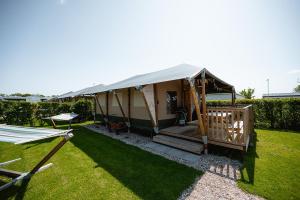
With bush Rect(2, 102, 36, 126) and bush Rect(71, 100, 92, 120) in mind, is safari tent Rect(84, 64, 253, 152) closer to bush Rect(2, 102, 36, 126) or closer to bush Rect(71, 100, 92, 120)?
bush Rect(71, 100, 92, 120)

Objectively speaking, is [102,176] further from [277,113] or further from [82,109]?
[82,109]

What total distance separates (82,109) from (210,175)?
1291 centimetres

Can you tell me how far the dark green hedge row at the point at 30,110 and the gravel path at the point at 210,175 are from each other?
10.3m

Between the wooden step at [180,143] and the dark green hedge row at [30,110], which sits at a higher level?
the dark green hedge row at [30,110]

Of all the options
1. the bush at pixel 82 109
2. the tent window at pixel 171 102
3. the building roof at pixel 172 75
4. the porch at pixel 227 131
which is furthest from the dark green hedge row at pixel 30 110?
the porch at pixel 227 131

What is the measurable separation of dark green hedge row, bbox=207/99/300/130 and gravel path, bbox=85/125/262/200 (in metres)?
7.07

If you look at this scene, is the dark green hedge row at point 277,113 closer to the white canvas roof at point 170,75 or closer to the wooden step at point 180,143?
the white canvas roof at point 170,75

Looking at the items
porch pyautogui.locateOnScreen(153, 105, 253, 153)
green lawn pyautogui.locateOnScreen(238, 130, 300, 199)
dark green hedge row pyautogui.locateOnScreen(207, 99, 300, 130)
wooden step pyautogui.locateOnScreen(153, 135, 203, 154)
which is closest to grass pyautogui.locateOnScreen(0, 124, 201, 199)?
wooden step pyautogui.locateOnScreen(153, 135, 203, 154)

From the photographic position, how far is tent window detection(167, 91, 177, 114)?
7.96m

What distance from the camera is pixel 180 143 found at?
5.59 meters

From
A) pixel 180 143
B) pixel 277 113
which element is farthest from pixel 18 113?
pixel 277 113

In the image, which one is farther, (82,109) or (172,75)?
(82,109)

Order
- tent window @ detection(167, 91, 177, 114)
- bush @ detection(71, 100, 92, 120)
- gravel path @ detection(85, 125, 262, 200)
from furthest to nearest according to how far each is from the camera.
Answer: bush @ detection(71, 100, 92, 120) → tent window @ detection(167, 91, 177, 114) → gravel path @ detection(85, 125, 262, 200)

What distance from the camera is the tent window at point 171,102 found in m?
7.96
